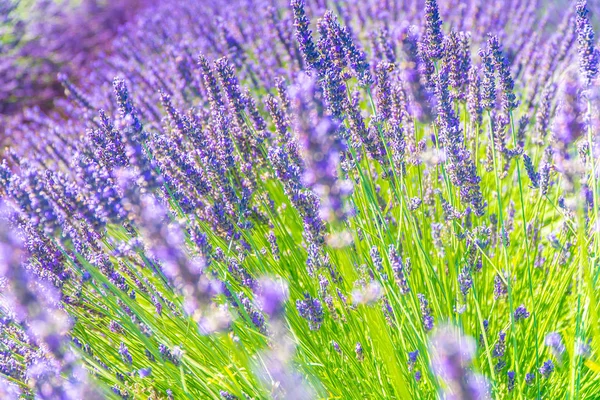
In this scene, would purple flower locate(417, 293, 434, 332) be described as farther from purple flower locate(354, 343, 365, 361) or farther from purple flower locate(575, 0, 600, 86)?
purple flower locate(575, 0, 600, 86)

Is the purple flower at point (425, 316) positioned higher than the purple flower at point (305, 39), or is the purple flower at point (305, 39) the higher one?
the purple flower at point (305, 39)

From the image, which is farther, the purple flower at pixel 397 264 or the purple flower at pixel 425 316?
the purple flower at pixel 425 316

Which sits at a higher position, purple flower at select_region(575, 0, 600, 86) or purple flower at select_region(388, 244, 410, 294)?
purple flower at select_region(575, 0, 600, 86)

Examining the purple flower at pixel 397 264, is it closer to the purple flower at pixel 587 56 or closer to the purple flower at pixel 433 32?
the purple flower at pixel 587 56

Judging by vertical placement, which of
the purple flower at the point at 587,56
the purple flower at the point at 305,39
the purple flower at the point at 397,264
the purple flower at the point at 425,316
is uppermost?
the purple flower at the point at 305,39

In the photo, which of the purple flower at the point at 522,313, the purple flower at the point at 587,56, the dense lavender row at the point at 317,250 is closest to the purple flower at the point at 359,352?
the dense lavender row at the point at 317,250

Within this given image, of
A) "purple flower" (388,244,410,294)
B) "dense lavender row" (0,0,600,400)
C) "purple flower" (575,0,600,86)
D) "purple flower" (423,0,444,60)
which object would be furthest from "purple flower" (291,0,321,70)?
"purple flower" (575,0,600,86)

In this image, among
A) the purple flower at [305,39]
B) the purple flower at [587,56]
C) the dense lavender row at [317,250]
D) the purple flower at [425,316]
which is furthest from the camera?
the purple flower at [305,39]

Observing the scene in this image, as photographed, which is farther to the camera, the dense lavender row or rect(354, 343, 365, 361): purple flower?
rect(354, 343, 365, 361): purple flower

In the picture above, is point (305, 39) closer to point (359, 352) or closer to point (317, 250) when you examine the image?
point (317, 250)
